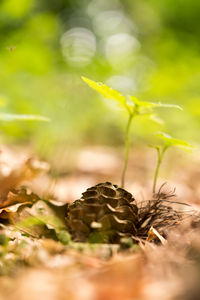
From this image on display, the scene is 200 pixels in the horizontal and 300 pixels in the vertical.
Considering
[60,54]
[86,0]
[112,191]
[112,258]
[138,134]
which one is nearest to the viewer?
[112,258]

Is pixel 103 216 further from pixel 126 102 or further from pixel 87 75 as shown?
pixel 87 75

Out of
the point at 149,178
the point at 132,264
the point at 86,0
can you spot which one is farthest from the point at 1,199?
the point at 86,0

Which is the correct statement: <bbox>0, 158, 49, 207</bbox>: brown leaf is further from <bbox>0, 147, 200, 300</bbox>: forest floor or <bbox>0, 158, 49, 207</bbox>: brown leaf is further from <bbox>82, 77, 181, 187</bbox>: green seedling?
<bbox>82, 77, 181, 187</bbox>: green seedling

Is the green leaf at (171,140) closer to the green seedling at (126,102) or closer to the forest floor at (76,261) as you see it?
the green seedling at (126,102)

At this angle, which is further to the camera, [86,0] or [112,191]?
[86,0]

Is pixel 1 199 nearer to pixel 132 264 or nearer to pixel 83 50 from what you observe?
pixel 132 264

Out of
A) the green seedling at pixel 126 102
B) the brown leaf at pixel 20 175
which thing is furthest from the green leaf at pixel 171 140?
the brown leaf at pixel 20 175

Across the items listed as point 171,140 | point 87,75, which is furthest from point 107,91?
point 87,75
